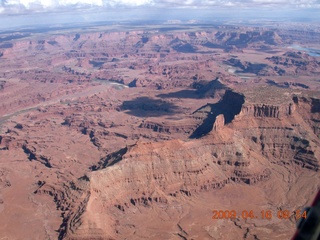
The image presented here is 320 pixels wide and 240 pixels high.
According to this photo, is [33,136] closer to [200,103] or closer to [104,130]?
[104,130]

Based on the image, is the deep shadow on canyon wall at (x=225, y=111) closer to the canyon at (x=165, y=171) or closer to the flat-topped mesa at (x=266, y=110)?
the canyon at (x=165, y=171)

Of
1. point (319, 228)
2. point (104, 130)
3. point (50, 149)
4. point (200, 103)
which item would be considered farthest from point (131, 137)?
point (319, 228)

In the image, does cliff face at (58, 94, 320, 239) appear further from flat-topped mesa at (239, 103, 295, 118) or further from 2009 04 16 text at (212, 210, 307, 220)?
2009 04 16 text at (212, 210, 307, 220)

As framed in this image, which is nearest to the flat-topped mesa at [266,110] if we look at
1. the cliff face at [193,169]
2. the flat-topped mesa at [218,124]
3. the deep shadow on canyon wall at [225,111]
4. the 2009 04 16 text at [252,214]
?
the cliff face at [193,169]

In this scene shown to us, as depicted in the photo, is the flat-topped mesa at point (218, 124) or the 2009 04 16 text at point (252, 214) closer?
the 2009 04 16 text at point (252, 214)

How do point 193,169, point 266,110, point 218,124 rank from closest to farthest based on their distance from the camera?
point 193,169
point 218,124
point 266,110

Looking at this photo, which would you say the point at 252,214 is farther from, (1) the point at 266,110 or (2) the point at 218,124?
(1) the point at 266,110

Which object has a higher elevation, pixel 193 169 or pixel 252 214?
pixel 193 169

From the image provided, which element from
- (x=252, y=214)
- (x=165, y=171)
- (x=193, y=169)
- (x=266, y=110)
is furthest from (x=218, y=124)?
(x=252, y=214)

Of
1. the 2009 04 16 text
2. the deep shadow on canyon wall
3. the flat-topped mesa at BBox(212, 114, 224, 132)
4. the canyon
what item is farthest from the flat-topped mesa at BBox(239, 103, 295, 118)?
the 2009 04 16 text
